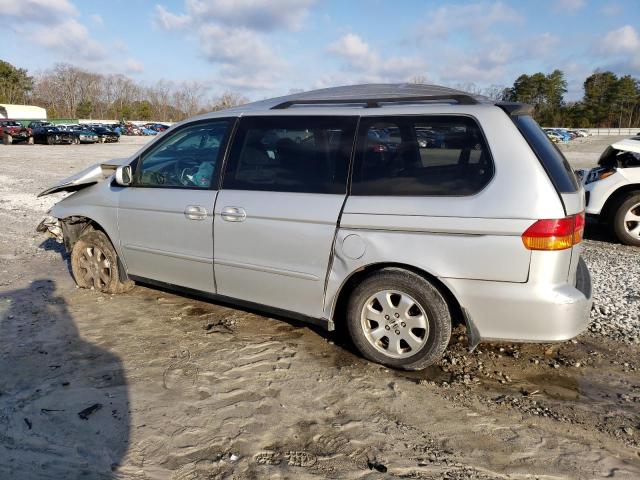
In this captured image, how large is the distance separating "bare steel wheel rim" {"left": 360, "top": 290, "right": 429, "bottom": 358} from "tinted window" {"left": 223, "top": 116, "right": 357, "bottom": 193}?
84 cm

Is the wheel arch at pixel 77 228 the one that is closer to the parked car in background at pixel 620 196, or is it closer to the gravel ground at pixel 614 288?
the gravel ground at pixel 614 288

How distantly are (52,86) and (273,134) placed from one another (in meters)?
116

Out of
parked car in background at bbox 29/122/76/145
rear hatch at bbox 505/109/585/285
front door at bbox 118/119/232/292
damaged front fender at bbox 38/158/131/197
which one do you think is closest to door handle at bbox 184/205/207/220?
front door at bbox 118/119/232/292

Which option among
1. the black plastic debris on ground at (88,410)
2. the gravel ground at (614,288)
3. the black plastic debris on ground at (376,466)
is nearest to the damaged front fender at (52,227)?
the black plastic debris on ground at (88,410)

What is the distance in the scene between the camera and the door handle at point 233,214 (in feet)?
12.7

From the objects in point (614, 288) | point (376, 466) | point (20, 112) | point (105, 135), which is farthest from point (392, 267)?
point (20, 112)

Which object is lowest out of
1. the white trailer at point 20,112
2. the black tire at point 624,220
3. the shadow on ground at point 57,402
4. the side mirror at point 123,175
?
the shadow on ground at point 57,402

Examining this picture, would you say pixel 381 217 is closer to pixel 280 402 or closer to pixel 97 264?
pixel 280 402

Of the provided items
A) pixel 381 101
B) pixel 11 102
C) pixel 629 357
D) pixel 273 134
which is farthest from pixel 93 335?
pixel 11 102

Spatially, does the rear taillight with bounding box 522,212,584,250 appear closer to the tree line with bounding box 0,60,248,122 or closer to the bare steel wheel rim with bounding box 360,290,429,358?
the bare steel wheel rim with bounding box 360,290,429,358

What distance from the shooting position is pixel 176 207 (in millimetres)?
4223

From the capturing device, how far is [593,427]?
2.94 m

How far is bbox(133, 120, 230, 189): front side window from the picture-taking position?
13.7ft

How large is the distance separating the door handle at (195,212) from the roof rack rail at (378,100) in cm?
102
